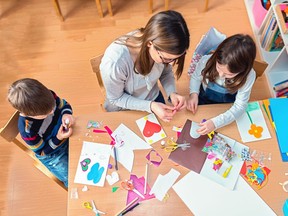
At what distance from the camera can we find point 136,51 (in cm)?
137

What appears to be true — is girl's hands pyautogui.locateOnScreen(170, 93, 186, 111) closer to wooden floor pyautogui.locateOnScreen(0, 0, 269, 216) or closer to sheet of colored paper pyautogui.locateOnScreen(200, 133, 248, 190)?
sheet of colored paper pyautogui.locateOnScreen(200, 133, 248, 190)

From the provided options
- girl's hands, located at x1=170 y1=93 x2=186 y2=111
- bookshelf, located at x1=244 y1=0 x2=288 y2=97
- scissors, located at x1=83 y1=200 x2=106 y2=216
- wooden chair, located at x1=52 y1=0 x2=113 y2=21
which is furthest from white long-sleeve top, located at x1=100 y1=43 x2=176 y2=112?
wooden chair, located at x1=52 y1=0 x2=113 y2=21

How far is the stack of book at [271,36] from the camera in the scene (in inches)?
88.0

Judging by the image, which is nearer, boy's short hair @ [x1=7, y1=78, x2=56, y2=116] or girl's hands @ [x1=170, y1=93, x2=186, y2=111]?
boy's short hair @ [x1=7, y1=78, x2=56, y2=116]

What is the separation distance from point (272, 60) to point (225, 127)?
1197 mm

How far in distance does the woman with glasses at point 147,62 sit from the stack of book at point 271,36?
104 cm

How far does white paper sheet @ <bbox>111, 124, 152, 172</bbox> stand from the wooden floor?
90 centimetres

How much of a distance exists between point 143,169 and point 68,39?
1584 mm

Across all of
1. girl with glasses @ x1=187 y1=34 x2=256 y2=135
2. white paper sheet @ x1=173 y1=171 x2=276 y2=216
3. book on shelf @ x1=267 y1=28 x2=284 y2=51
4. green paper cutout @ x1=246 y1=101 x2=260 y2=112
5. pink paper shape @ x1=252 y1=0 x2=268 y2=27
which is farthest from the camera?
pink paper shape @ x1=252 y1=0 x2=268 y2=27

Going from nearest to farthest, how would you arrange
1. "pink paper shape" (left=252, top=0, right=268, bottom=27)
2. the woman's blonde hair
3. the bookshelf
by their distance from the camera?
the woman's blonde hair, the bookshelf, "pink paper shape" (left=252, top=0, right=268, bottom=27)

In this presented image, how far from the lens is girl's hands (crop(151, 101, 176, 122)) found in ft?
4.71

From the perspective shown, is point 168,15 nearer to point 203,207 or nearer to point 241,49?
point 241,49

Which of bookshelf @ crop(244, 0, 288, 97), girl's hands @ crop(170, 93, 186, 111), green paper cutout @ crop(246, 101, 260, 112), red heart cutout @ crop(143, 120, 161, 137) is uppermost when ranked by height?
girl's hands @ crop(170, 93, 186, 111)

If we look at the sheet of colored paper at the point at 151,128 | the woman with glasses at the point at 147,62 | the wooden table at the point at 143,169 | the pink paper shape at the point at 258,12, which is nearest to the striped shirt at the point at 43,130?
the wooden table at the point at 143,169
